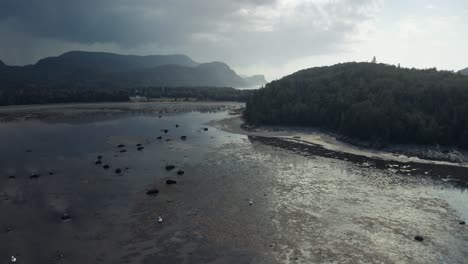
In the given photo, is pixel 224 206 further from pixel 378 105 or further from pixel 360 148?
pixel 378 105

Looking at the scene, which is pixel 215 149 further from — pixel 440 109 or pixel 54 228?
pixel 440 109

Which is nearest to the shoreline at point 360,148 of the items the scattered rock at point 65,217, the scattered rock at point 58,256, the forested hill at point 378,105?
the forested hill at point 378,105

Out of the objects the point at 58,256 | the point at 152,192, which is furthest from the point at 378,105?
the point at 58,256

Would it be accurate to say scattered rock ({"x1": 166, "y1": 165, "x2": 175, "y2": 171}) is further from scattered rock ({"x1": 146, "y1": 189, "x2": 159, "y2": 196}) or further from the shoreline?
the shoreline

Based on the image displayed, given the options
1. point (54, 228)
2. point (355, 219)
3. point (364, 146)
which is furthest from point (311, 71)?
point (54, 228)

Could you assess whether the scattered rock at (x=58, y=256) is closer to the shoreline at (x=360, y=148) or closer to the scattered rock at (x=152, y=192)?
the scattered rock at (x=152, y=192)

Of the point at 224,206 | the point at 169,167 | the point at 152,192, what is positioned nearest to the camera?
the point at 224,206

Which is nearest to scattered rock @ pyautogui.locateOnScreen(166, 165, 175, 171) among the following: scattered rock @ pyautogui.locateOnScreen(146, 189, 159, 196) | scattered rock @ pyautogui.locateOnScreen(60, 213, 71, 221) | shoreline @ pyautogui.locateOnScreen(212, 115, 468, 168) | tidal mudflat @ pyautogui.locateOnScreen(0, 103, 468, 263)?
tidal mudflat @ pyautogui.locateOnScreen(0, 103, 468, 263)
